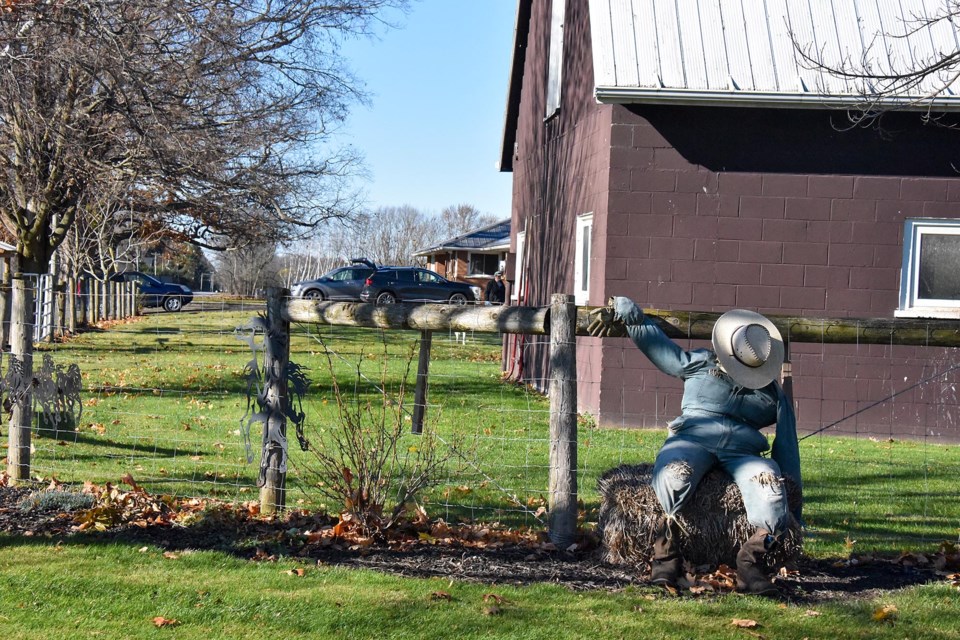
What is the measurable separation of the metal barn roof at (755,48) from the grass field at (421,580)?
12.3 ft

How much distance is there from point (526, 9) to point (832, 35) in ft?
25.2

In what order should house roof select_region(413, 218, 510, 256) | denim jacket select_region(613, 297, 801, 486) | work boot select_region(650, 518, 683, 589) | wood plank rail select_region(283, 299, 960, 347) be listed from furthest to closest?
house roof select_region(413, 218, 510, 256)
wood plank rail select_region(283, 299, 960, 347)
denim jacket select_region(613, 297, 801, 486)
work boot select_region(650, 518, 683, 589)

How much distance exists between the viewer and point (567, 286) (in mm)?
13445

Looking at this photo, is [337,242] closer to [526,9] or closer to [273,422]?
[526,9]

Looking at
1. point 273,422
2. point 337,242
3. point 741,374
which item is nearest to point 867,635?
point 741,374

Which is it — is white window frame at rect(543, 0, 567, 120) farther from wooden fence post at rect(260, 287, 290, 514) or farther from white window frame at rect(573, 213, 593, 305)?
wooden fence post at rect(260, 287, 290, 514)

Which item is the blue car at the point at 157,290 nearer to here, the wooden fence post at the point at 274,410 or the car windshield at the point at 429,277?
the car windshield at the point at 429,277

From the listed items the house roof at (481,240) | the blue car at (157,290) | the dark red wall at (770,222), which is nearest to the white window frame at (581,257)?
the dark red wall at (770,222)

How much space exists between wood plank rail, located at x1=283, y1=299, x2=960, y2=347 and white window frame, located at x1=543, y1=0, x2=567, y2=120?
876 cm

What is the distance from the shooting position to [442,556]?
18.8 ft

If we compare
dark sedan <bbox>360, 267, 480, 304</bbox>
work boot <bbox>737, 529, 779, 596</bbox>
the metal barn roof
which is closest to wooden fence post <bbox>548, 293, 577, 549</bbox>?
work boot <bbox>737, 529, 779, 596</bbox>

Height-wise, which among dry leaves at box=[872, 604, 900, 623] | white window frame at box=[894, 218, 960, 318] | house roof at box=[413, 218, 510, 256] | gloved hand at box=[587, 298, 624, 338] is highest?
house roof at box=[413, 218, 510, 256]

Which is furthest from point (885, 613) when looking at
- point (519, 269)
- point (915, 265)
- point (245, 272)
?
point (245, 272)

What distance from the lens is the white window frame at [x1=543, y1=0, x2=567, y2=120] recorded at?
14555 mm
